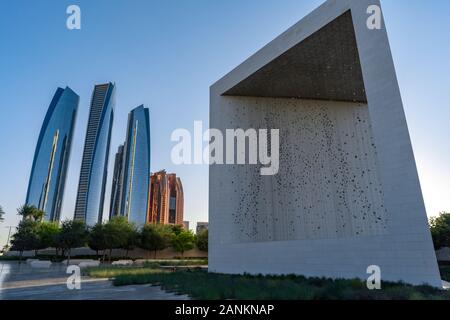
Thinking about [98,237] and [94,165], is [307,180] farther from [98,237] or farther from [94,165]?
[94,165]

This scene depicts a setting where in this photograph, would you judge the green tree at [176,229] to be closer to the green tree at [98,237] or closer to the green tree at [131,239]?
the green tree at [131,239]

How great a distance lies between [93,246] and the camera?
3784cm

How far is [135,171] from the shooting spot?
9300 centimetres

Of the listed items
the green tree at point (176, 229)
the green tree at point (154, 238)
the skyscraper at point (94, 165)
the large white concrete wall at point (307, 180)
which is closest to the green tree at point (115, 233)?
the green tree at point (154, 238)

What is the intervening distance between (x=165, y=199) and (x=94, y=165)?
25050 mm

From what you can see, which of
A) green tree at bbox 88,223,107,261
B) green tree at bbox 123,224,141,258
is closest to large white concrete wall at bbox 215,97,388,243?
green tree at bbox 88,223,107,261

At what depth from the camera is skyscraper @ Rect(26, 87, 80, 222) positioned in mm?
80750

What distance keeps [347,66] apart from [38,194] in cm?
8733

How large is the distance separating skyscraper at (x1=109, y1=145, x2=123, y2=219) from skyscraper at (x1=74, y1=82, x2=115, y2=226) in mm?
3636

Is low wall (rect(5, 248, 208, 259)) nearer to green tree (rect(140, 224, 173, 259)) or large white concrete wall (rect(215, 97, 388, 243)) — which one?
green tree (rect(140, 224, 173, 259))

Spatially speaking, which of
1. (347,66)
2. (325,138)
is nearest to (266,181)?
(325,138)

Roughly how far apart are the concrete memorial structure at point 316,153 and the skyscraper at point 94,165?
269 ft

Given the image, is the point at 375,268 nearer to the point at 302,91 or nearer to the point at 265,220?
the point at 265,220

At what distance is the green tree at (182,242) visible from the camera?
44.4 m
